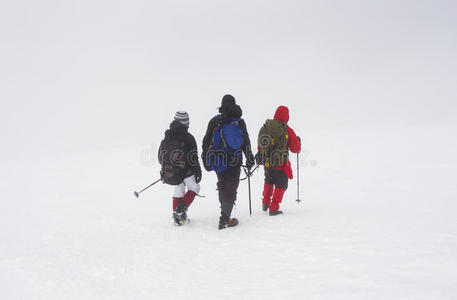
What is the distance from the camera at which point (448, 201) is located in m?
7.06

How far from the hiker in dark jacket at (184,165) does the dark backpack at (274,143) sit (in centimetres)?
131

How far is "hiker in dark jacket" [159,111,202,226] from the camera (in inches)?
219

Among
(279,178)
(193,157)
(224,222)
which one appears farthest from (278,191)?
(193,157)

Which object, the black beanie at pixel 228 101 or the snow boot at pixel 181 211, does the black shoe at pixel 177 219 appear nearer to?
the snow boot at pixel 181 211

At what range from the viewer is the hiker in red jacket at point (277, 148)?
20.0ft

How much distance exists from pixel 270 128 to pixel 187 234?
7.93 ft

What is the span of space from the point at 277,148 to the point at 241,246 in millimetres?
2174

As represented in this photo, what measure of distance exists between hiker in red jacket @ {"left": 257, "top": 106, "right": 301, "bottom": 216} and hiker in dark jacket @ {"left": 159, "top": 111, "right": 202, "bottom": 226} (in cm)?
130

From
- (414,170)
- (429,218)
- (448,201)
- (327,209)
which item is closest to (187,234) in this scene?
(327,209)

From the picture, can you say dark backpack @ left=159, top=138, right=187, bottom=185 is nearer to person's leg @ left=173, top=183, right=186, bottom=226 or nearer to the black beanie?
person's leg @ left=173, top=183, right=186, bottom=226

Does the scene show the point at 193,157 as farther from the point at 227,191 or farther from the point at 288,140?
the point at 288,140

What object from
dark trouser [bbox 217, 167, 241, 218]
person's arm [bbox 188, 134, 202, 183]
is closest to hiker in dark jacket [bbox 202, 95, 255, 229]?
dark trouser [bbox 217, 167, 241, 218]

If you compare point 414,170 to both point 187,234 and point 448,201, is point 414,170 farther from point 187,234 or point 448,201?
point 187,234

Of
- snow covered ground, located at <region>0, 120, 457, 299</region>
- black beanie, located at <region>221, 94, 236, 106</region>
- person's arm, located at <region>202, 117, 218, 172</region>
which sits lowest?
snow covered ground, located at <region>0, 120, 457, 299</region>
